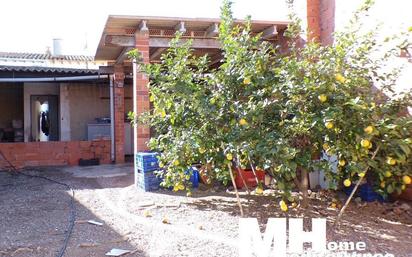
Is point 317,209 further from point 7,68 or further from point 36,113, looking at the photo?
point 36,113

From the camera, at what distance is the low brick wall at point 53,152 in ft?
36.9

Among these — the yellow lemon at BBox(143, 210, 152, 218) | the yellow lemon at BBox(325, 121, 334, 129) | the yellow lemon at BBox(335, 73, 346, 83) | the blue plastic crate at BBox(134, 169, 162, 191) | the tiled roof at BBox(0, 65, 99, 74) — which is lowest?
the yellow lemon at BBox(143, 210, 152, 218)

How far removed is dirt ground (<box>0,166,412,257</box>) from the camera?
14.6 feet

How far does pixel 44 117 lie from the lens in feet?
46.0

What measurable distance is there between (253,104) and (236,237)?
1.51m

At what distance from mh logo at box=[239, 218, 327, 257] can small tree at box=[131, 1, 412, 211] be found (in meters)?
0.36

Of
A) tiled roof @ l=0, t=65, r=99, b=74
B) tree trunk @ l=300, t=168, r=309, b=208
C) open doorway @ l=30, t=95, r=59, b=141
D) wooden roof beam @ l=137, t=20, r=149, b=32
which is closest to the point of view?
tree trunk @ l=300, t=168, r=309, b=208

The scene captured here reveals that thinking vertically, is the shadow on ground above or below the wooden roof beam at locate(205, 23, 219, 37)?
below

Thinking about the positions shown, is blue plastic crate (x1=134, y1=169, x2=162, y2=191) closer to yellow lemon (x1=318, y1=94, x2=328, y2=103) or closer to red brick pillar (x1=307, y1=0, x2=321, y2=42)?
yellow lemon (x1=318, y1=94, x2=328, y2=103)

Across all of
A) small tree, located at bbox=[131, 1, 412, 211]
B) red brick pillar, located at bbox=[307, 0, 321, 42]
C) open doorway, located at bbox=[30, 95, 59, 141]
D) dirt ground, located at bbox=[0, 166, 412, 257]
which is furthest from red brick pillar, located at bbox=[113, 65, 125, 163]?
small tree, located at bbox=[131, 1, 412, 211]

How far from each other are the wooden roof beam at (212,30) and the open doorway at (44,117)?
721 centimetres

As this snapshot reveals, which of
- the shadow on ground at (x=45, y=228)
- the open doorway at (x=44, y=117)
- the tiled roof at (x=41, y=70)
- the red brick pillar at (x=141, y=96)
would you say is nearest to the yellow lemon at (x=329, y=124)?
the shadow on ground at (x=45, y=228)

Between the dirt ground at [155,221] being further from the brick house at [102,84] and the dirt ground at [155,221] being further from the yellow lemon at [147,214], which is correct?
the brick house at [102,84]

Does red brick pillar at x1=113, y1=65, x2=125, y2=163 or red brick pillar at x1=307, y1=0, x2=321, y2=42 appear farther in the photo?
red brick pillar at x1=113, y1=65, x2=125, y2=163
